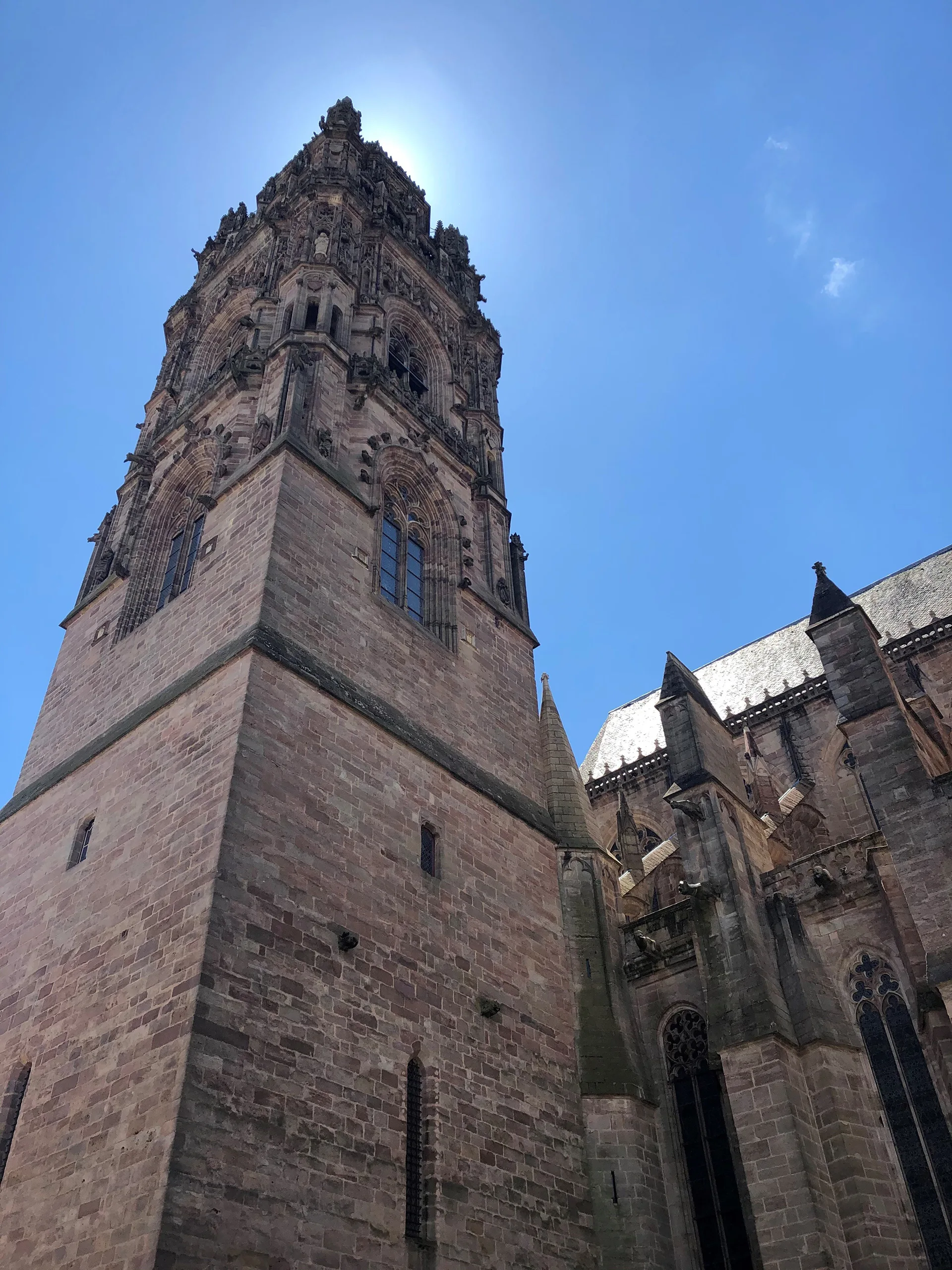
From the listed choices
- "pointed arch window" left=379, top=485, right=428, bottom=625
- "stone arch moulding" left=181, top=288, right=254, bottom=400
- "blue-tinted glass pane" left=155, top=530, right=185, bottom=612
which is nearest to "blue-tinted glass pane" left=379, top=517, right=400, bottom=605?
"pointed arch window" left=379, top=485, right=428, bottom=625

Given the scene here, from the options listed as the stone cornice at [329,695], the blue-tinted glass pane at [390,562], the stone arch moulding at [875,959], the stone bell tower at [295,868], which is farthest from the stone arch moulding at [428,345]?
the stone arch moulding at [875,959]

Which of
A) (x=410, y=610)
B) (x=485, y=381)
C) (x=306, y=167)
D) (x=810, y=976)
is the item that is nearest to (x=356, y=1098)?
(x=810, y=976)

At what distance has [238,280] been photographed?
1007 inches

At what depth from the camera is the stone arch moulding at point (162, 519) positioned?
1833 cm

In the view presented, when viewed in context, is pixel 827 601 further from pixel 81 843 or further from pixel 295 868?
pixel 81 843

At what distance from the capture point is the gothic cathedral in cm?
1056

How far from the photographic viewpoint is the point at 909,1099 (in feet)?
42.5

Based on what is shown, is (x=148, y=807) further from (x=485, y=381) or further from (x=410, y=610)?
(x=485, y=381)

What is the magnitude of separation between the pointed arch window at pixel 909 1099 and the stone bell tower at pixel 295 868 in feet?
13.0

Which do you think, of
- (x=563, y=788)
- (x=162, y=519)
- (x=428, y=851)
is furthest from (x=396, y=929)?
(x=162, y=519)

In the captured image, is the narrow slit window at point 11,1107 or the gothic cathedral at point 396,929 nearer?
the gothic cathedral at point 396,929

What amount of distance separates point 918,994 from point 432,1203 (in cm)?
628

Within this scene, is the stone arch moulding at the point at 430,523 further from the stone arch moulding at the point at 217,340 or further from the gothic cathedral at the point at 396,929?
the stone arch moulding at the point at 217,340

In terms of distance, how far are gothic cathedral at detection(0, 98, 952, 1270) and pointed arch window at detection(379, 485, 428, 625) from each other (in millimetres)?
97
